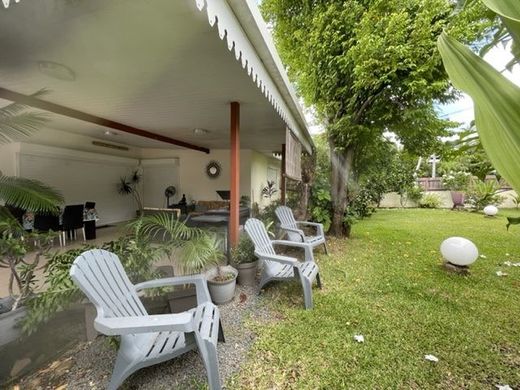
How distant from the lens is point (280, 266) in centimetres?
334

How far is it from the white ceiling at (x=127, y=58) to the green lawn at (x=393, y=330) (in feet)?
8.68

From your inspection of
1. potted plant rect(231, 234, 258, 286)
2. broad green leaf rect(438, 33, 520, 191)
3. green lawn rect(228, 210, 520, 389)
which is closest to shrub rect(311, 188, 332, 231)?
green lawn rect(228, 210, 520, 389)

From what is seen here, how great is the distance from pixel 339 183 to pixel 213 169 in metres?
4.42

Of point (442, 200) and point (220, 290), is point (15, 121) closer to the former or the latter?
point (220, 290)

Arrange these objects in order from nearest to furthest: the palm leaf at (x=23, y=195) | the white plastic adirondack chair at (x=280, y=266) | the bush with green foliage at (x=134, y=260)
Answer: the bush with green foliage at (x=134, y=260) → the palm leaf at (x=23, y=195) → the white plastic adirondack chair at (x=280, y=266)

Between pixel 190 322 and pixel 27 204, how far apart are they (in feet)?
6.85

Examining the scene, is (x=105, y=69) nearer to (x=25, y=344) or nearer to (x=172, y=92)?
(x=172, y=92)

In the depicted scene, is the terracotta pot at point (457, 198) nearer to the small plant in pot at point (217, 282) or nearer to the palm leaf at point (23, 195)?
the small plant in pot at point (217, 282)

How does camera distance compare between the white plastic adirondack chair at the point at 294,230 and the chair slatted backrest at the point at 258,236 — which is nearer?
the chair slatted backrest at the point at 258,236

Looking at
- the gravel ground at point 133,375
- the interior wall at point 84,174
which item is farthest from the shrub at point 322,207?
the interior wall at point 84,174

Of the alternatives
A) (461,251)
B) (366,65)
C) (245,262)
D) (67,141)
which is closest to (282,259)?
(245,262)

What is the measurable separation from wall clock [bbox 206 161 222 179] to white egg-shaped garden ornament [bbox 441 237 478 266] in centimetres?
659

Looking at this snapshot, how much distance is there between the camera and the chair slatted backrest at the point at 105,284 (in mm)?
1620

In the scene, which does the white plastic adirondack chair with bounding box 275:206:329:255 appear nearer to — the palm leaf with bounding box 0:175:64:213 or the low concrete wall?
the palm leaf with bounding box 0:175:64:213
